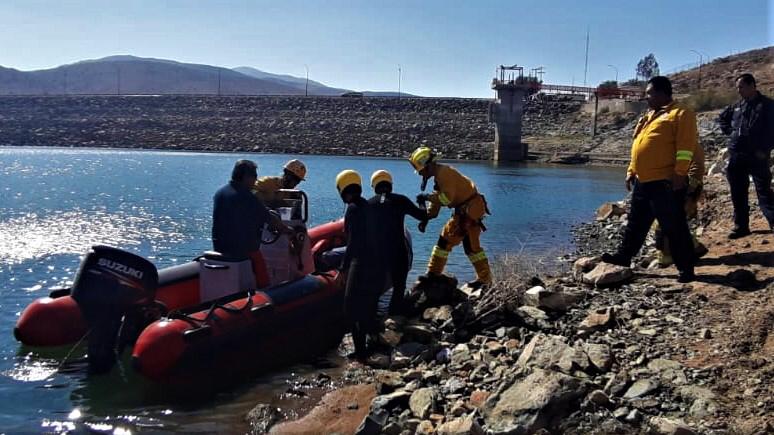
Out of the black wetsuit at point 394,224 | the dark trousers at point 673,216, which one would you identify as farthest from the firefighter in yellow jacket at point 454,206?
the dark trousers at point 673,216

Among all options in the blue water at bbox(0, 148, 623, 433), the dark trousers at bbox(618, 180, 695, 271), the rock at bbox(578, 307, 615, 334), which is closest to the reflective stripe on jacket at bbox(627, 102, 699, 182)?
the dark trousers at bbox(618, 180, 695, 271)

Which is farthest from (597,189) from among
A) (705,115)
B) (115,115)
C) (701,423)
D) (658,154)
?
(115,115)

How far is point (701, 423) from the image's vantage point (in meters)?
3.73

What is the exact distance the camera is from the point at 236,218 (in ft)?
21.2

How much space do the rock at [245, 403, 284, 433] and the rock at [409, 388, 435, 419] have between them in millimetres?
1171

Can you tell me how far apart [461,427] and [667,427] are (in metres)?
1.17

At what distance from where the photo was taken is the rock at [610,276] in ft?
21.4

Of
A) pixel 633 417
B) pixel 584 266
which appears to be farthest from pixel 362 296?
pixel 633 417

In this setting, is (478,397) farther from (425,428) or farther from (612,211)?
(612,211)

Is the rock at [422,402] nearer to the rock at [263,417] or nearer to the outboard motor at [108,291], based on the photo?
the rock at [263,417]

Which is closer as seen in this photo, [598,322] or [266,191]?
[598,322]

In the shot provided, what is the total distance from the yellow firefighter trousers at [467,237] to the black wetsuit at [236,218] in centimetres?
201

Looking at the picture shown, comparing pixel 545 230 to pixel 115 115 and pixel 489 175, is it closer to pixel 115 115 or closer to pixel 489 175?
pixel 489 175

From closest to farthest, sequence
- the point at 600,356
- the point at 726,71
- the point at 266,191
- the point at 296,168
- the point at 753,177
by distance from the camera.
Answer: the point at 600,356 → the point at 753,177 → the point at 266,191 → the point at 296,168 → the point at 726,71
